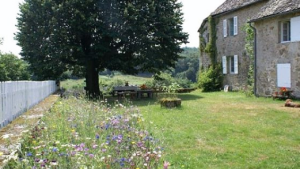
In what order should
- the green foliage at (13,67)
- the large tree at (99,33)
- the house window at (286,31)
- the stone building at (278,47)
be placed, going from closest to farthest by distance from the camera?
1. the stone building at (278,47)
2. the house window at (286,31)
3. the large tree at (99,33)
4. the green foliage at (13,67)

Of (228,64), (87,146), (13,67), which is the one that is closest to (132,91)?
(228,64)

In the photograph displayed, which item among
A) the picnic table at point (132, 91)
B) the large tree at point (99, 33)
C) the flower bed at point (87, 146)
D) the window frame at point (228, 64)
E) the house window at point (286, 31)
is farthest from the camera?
the window frame at point (228, 64)

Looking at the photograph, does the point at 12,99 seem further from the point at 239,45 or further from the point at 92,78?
the point at 239,45

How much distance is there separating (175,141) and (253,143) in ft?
5.57

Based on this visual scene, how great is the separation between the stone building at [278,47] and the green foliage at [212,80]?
5509 mm

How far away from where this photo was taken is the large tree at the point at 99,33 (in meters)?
17.7

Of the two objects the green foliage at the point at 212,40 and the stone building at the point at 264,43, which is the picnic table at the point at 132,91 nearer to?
the stone building at the point at 264,43

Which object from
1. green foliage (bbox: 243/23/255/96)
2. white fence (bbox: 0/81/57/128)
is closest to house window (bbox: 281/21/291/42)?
green foliage (bbox: 243/23/255/96)

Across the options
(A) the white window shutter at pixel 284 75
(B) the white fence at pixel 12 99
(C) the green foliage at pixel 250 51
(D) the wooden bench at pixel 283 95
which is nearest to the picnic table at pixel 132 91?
(C) the green foliage at pixel 250 51

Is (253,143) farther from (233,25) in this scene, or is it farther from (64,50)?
(233,25)

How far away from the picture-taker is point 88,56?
18.7 m

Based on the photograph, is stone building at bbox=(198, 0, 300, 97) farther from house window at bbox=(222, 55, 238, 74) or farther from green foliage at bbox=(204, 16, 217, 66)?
green foliage at bbox=(204, 16, 217, 66)

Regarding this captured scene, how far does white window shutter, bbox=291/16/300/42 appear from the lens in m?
14.3

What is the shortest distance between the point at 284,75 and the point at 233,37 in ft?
22.0
